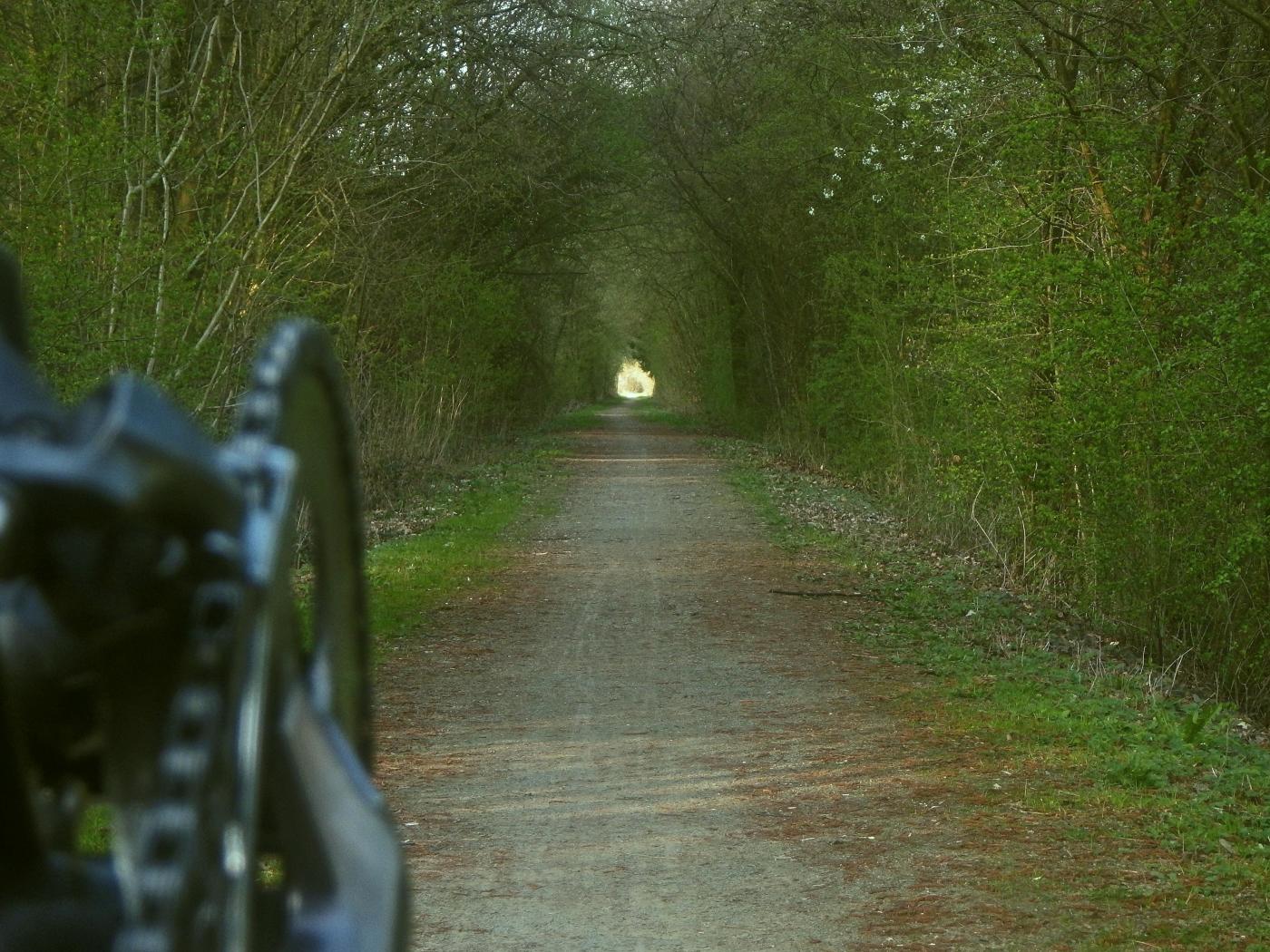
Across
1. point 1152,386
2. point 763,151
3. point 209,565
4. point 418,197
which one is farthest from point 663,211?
point 209,565

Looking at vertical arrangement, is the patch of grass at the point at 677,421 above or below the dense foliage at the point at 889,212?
below

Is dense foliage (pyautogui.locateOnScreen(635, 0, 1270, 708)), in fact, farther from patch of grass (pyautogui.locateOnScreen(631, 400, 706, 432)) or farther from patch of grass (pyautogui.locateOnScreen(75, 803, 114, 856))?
patch of grass (pyautogui.locateOnScreen(631, 400, 706, 432))

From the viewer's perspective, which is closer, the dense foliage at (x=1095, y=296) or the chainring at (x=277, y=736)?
the chainring at (x=277, y=736)

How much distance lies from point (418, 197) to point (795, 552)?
892cm

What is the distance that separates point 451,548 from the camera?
15961 mm

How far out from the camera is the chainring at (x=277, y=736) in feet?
2.74

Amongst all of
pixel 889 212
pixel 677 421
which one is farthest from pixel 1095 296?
pixel 677 421

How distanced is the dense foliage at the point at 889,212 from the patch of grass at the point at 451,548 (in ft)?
4.75

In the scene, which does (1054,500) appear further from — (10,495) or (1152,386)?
(10,495)

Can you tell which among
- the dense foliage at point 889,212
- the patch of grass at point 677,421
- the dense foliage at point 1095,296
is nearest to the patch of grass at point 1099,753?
the dense foliage at point 1095,296

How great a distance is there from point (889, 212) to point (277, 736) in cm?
2027

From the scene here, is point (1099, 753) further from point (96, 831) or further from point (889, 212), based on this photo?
point (889, 212)

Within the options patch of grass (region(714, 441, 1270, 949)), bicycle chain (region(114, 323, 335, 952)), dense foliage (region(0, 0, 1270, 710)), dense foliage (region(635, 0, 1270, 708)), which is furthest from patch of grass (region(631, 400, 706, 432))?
bicycle chain (region(114, 323, 335, 952))

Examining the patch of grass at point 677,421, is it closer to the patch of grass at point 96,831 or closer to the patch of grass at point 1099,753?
the patch of grass at point 1099,753
